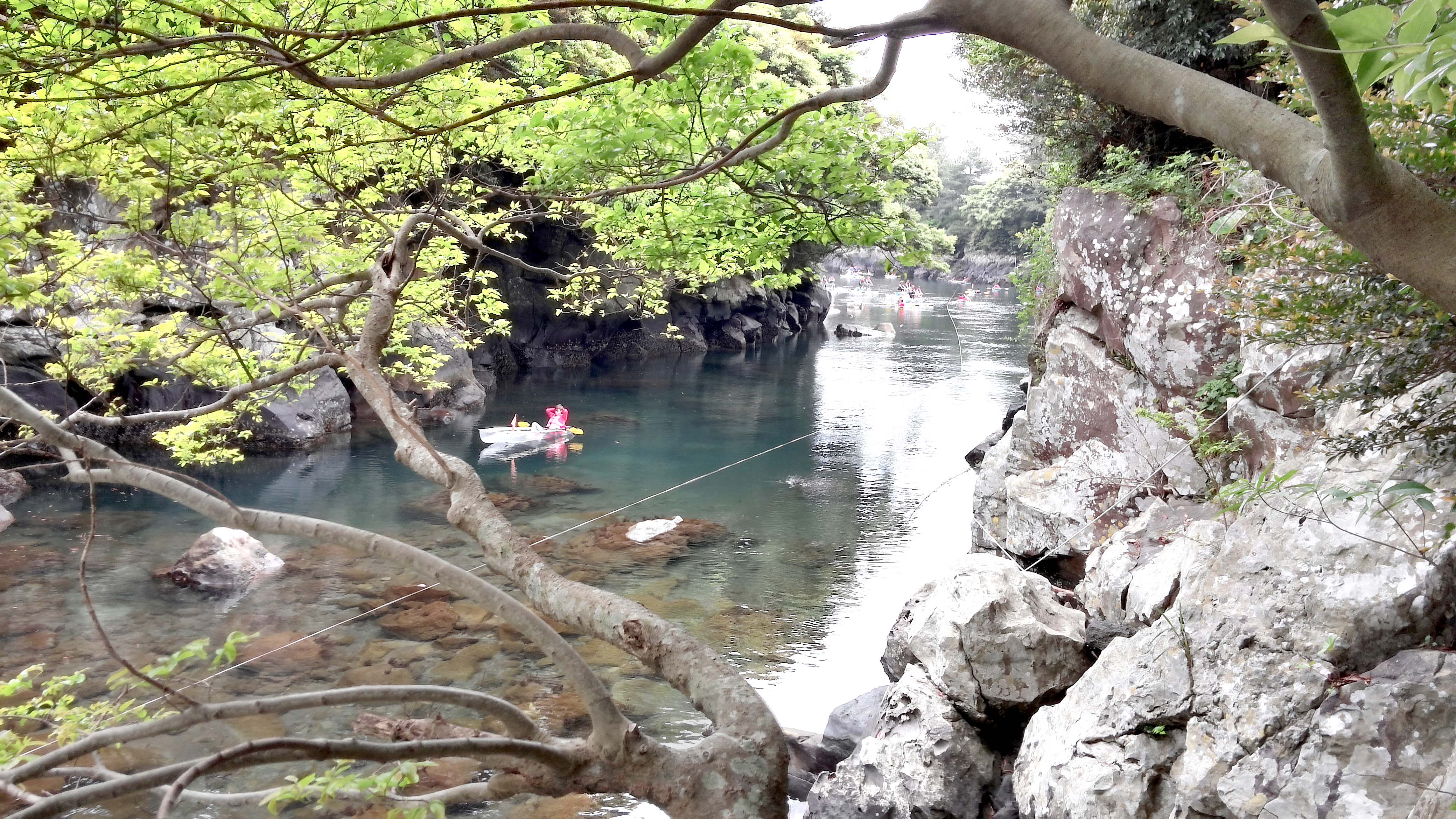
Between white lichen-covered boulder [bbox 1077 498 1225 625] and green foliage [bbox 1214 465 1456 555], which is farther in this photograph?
white lichen-covered boulder [bbox 1077 498 1225 625]

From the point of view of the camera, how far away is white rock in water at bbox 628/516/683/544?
38.1 ft

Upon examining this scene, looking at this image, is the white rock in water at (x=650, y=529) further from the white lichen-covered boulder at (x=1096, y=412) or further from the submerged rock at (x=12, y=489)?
the submerged rock at (x=12, y=489)

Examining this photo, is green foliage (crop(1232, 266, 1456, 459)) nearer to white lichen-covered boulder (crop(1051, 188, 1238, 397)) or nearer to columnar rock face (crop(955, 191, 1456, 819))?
columnar rock face (crop(955, 191, 1456, 819))

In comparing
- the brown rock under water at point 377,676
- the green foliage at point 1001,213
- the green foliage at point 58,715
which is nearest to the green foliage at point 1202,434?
the green foliage at point 58,715

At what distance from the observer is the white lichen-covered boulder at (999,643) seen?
5.42 meters

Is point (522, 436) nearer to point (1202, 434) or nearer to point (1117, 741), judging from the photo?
point (1202, 434)

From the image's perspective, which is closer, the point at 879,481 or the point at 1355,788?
the point at 1355,788

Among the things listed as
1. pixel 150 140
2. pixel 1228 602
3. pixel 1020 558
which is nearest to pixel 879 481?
pixel 1020 558

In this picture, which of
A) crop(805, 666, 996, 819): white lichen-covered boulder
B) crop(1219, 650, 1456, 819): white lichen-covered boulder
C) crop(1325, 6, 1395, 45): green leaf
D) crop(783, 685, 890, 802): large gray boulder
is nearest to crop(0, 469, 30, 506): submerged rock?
crop(783, 685, 890, 802): large gray boulder

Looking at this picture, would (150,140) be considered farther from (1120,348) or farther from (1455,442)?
(1120,348)

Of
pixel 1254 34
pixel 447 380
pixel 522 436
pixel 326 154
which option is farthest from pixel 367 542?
pixel 447 380

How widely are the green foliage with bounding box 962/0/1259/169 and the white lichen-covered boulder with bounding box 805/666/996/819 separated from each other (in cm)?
581

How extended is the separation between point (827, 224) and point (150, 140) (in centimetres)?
372

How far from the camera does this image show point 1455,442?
3.29 metres
